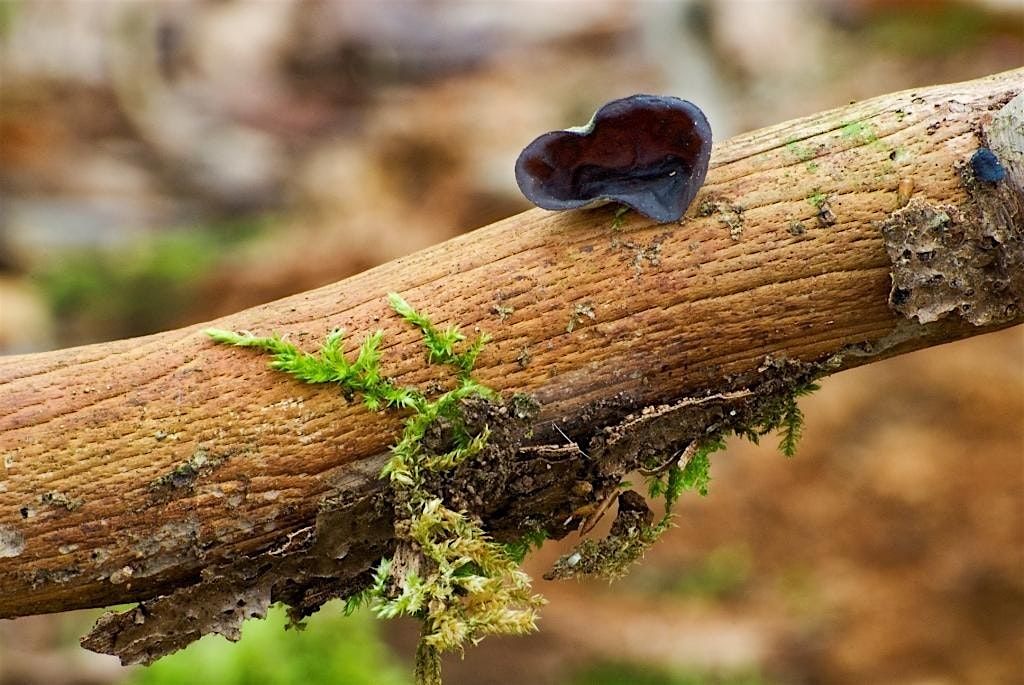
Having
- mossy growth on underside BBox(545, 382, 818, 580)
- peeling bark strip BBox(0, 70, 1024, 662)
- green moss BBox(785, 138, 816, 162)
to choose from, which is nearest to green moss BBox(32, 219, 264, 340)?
peeling bark strip BBox(0, 70, 1024, 662)

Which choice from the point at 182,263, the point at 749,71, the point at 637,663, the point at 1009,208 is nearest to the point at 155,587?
the point at 1009,208

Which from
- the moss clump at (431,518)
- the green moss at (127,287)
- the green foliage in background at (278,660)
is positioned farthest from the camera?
the green moss at (127,287)

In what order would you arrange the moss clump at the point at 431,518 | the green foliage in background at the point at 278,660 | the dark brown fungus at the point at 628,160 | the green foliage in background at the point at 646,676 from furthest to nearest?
the green foliage in background at the point at 646,676
the green foliage in background at the point at 278,660
the dark brown fungus at the point at 628,160
the moss clump at the point at 431,518

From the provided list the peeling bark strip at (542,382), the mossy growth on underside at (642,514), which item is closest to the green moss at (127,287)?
the peeling bark strip at (542,382)

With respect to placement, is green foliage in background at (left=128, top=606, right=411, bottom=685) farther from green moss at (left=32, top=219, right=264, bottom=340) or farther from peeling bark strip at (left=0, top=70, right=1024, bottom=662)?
green moss at (left=32, top=219, right=264, bottom=340)

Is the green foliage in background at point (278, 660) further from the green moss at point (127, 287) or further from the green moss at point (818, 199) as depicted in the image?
the green moss at point (127, 287)
